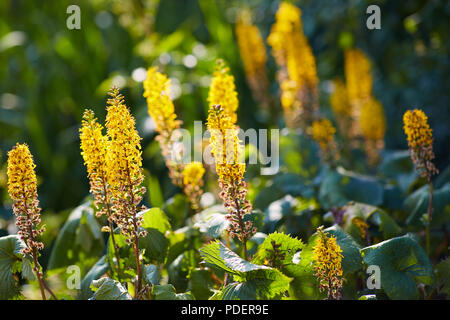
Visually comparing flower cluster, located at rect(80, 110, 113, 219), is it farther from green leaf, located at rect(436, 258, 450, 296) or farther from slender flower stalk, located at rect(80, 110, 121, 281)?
green leaf, located at rect(436, 258, 450, 296)

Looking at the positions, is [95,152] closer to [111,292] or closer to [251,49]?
[111,292]

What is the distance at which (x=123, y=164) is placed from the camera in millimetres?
1887

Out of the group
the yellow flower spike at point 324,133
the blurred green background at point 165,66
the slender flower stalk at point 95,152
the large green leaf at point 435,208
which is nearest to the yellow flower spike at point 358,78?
the blurred green background at point 165,66

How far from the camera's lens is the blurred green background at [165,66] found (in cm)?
439

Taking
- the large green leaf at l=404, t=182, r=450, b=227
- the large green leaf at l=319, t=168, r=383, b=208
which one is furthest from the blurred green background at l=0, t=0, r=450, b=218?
the large green leaf at l=404, t=182, r=450, b=227

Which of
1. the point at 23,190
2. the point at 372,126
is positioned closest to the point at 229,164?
the point at 23,190

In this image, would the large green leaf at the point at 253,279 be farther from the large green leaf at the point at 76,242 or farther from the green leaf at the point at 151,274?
the large green leaf at the point at 76,242

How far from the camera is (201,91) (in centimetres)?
500

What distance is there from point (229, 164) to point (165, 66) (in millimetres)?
3329

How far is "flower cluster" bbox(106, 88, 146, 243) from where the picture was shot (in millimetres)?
1881

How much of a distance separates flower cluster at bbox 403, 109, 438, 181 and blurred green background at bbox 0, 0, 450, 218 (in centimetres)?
172

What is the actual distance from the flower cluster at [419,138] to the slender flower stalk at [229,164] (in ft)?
2.77
